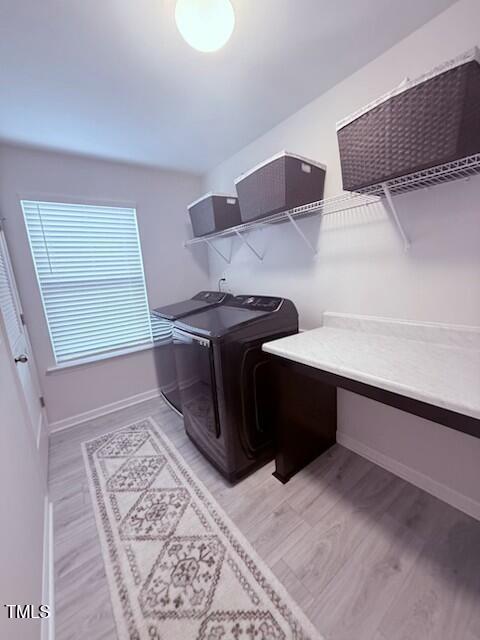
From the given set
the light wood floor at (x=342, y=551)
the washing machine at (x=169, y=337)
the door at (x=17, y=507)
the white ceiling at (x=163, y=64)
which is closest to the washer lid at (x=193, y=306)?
the washing machine at (x=169, y=337)

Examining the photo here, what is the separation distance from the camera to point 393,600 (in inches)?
40.3

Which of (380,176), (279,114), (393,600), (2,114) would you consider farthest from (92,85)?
(393,600)

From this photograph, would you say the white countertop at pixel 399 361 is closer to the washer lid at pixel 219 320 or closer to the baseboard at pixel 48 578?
the washer lid at pixel 219 320

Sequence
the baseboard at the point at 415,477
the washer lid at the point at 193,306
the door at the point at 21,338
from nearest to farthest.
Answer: the baseboard at the point at 415,477
the door at the point at 21,338
the washer lid at the point at 193,306

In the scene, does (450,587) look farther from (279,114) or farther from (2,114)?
(2,114)

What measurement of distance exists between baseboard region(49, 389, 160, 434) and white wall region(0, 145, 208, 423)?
34 mm

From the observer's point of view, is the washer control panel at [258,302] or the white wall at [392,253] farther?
the washer control panel at [258,302]

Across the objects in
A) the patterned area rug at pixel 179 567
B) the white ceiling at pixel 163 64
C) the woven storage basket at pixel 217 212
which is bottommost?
the patterned area rug at pixel 179 567

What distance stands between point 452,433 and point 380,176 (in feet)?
4.39

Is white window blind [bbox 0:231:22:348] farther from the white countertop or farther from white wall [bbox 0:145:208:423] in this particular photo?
the white countertop

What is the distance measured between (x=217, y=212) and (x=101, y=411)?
2198 mm

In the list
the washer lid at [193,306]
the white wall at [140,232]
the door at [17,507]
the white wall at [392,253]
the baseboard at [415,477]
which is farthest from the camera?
the washer lid at [193,306]

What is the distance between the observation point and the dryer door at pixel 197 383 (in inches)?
63.1

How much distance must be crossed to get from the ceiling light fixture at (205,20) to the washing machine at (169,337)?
1555 mm
